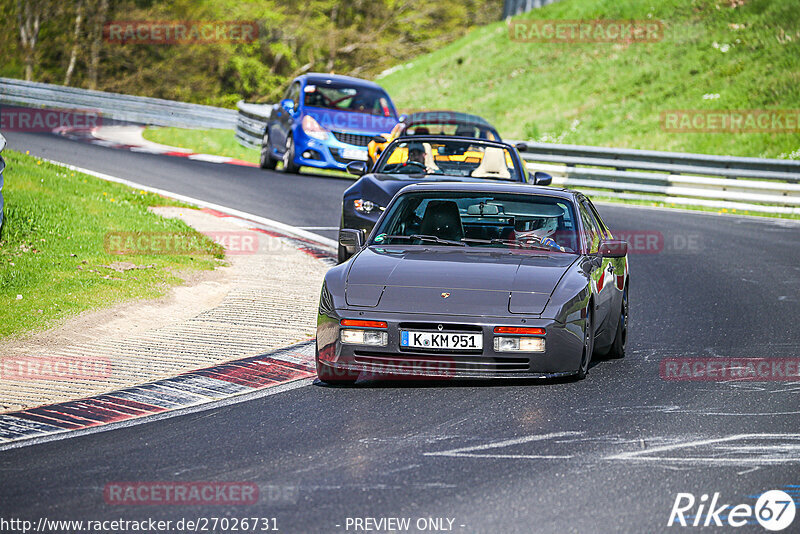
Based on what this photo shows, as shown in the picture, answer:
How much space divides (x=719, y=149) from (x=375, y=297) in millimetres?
23578

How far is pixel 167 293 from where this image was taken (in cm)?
1112

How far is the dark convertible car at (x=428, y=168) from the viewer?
12.5m

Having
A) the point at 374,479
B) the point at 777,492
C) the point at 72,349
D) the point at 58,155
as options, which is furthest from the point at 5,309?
the point at 58,155

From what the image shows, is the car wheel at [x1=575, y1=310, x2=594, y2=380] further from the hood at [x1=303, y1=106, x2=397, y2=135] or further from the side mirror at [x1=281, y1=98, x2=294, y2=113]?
the side mirror at [x1=281, y1=98, x2=294, y2=113]

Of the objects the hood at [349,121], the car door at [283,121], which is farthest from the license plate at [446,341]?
the car door at [283,121]

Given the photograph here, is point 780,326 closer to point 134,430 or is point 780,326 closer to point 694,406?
point 694,406

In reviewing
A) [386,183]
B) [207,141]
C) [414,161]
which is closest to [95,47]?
[207,141]

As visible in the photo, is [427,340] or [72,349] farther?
[72,349]

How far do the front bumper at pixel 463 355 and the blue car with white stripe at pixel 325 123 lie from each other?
49.2 ft

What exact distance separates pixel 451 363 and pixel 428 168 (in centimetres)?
679

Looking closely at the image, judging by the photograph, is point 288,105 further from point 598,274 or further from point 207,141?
point 598,274

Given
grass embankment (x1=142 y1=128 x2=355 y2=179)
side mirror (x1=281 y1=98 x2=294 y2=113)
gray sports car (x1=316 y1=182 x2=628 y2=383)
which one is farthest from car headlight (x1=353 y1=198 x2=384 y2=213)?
grass embankment (x1=142 y1=128 x2=355 y2=179)

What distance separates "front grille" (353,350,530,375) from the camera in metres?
7.40

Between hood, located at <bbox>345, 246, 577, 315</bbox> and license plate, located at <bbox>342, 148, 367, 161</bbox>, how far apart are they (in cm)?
1413
